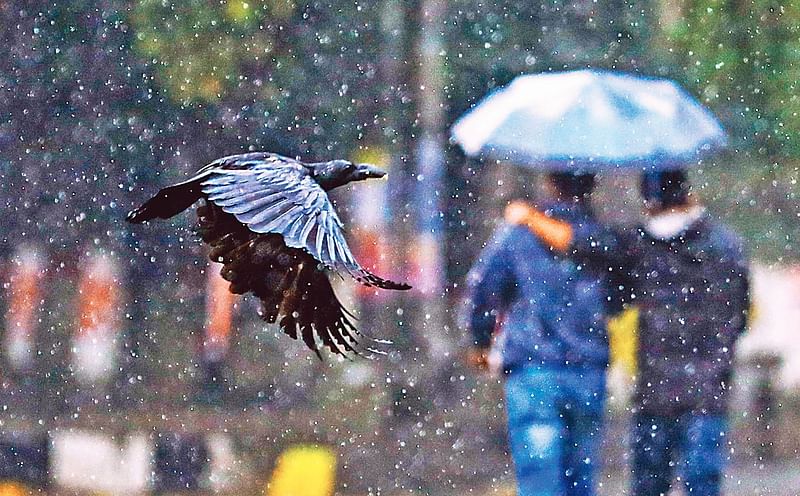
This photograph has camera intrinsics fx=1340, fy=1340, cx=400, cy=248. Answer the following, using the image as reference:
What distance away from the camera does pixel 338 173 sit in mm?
1498

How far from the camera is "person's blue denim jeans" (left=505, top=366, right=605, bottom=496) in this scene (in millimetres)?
2484

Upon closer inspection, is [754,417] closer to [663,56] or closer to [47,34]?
[663,56]

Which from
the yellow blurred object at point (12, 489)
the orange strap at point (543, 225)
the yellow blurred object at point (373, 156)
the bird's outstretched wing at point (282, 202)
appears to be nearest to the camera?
the bird's outstretched wing at point (282, 202)

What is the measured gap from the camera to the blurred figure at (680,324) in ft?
8.18

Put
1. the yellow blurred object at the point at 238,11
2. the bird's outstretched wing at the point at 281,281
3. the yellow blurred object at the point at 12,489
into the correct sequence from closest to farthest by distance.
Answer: the bird's outstretched wing at the point at 281,281
the yellow blurred object at the point at 12,489
the yellow blurred object at the point at 238,11

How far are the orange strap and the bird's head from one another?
1.01 meters

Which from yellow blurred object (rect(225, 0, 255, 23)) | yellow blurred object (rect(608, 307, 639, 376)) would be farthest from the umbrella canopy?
yellow blurred object (rect(225, 0, 255, 23))

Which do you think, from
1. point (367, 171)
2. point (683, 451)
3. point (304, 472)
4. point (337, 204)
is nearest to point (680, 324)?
point (683, 451)

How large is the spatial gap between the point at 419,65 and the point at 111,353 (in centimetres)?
170

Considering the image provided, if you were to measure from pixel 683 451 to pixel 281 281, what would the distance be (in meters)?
1.42

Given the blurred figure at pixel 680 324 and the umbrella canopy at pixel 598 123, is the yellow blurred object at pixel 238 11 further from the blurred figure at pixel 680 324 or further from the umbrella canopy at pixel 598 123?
the blurred figure at pixel 680 324

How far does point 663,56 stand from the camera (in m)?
4.81

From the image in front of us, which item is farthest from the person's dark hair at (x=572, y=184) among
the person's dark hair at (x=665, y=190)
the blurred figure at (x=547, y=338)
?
the person's dark hair at (x=665, y=190)

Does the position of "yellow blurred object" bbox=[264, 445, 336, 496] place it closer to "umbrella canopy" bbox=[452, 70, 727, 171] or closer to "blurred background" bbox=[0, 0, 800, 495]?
"blurred background" bbox=[0, 0, 800, 495]
